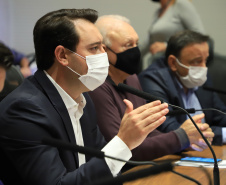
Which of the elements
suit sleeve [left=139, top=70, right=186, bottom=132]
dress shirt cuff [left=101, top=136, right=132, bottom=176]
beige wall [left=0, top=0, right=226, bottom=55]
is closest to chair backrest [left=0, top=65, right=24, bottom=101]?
dress shirt cuff [left=101, top=136, right=132, bottom=176]

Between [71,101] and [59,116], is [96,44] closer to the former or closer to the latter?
[71,101]

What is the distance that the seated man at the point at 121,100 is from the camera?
1799mm

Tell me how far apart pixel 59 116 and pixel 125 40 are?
0.91 metres

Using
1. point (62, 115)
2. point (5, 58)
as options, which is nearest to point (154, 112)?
point (62, 115)

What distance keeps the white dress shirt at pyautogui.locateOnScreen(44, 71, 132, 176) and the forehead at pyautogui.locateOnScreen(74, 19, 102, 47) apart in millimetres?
197

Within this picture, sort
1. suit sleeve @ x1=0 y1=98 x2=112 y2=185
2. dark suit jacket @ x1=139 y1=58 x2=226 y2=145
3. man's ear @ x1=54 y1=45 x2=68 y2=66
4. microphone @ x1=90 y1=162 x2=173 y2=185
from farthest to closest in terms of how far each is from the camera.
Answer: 1. dark suit jacket @ x1=139 y1=58 x2=226 y2=145
2. man's ear @ x1=54 y1=45 x2=68 y2=66
3. suit sleeve @ x1=0 y1=98 x2=112 y2=185
4. microphone @ x1=90 y1=162 x2=173 y2=185

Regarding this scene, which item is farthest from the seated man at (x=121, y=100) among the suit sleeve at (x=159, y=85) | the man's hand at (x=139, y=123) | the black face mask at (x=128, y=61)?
the man's hand at (x=139, y=123)

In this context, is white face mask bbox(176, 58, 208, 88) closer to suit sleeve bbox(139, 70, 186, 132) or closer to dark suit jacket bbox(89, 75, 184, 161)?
suit sleeve bbox(139, 70, 186, 132)

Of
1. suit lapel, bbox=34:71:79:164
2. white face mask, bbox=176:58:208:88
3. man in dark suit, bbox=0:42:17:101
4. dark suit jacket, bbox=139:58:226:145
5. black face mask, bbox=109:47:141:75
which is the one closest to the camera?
suit lapel, bbox=34:71:79:164

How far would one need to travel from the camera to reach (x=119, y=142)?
1.20 m

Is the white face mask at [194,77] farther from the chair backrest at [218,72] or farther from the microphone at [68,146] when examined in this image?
the microphone at [68,146]

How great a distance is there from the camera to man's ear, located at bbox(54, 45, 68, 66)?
55.7 inches

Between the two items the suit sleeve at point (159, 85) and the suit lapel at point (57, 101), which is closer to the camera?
the suit lapel at point (57, 101)

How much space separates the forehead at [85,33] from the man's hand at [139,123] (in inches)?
15.0
